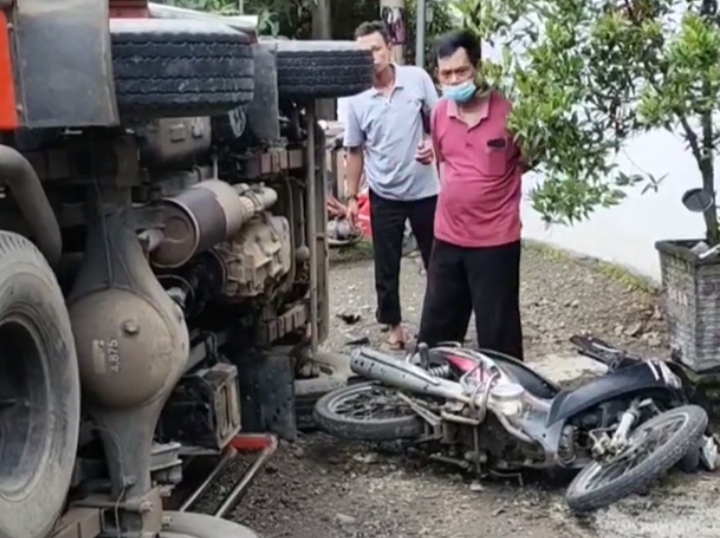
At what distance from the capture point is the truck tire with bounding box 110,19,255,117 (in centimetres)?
339

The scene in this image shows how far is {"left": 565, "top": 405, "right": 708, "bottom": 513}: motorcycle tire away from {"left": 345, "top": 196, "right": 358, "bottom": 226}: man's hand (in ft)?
14.0

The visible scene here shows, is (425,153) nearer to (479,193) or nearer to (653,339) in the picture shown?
(479,193)

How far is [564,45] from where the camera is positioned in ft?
18.9

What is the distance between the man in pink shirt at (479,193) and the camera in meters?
6.10

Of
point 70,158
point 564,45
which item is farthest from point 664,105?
point 70,158

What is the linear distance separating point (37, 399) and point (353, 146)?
4.86 metres

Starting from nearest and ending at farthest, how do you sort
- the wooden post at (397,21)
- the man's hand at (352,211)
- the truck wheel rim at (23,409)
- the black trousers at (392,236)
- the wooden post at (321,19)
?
1. the truck wheel rim at (23,409)
2. the black trousers at (392,236)
3. the man's hand at (352,211)
4. the wooden post at (397,21)
5. the wooden post at (321,19)

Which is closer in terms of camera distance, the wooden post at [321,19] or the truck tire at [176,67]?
the truck tire at [176,67]

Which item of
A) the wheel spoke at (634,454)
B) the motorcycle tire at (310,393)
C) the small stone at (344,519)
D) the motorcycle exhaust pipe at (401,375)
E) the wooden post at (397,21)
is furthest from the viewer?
the wooden post at (397,21)

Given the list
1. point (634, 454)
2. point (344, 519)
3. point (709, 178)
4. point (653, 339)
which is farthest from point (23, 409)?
point (653, 339)

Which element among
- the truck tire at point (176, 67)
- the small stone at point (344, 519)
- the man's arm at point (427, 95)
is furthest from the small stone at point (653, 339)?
the truck tire at point (176, 67)

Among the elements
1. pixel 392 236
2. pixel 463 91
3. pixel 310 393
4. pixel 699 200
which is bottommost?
pixel 310 393

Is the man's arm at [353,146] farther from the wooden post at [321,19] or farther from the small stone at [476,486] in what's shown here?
the wooden post at [321,19]

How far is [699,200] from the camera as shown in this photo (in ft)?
20.6
